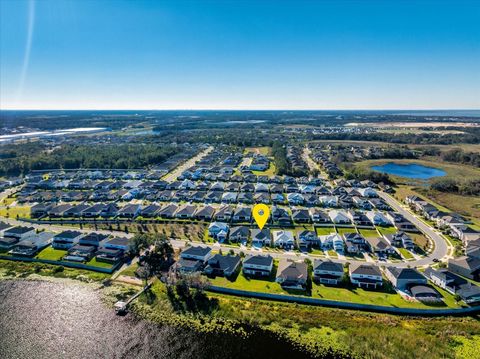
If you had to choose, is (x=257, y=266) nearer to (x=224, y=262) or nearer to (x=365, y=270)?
(x=224, y=262)

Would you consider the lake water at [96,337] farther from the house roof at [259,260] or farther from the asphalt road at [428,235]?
the asphalt road at [428,235]

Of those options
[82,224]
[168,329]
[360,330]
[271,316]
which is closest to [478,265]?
[360,330]

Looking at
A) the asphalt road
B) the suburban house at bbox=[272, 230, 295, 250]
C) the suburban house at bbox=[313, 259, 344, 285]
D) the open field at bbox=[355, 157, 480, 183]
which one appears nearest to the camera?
the suburban house at bbox=[313, 259, 344, 285]

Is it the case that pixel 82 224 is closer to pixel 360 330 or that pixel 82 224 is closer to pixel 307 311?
pixel 307 311

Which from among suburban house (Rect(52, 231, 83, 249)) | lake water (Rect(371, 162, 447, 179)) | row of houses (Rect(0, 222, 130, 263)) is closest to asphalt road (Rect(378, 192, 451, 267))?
lake water (Rect(371, 162, 447, 179))

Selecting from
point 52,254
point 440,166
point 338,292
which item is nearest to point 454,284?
point 338,292

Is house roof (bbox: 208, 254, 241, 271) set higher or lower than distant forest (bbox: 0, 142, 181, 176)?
lower

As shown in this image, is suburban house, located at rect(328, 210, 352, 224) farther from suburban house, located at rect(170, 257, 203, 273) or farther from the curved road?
suburban house, located at rect(170, 257, 203, 273)
